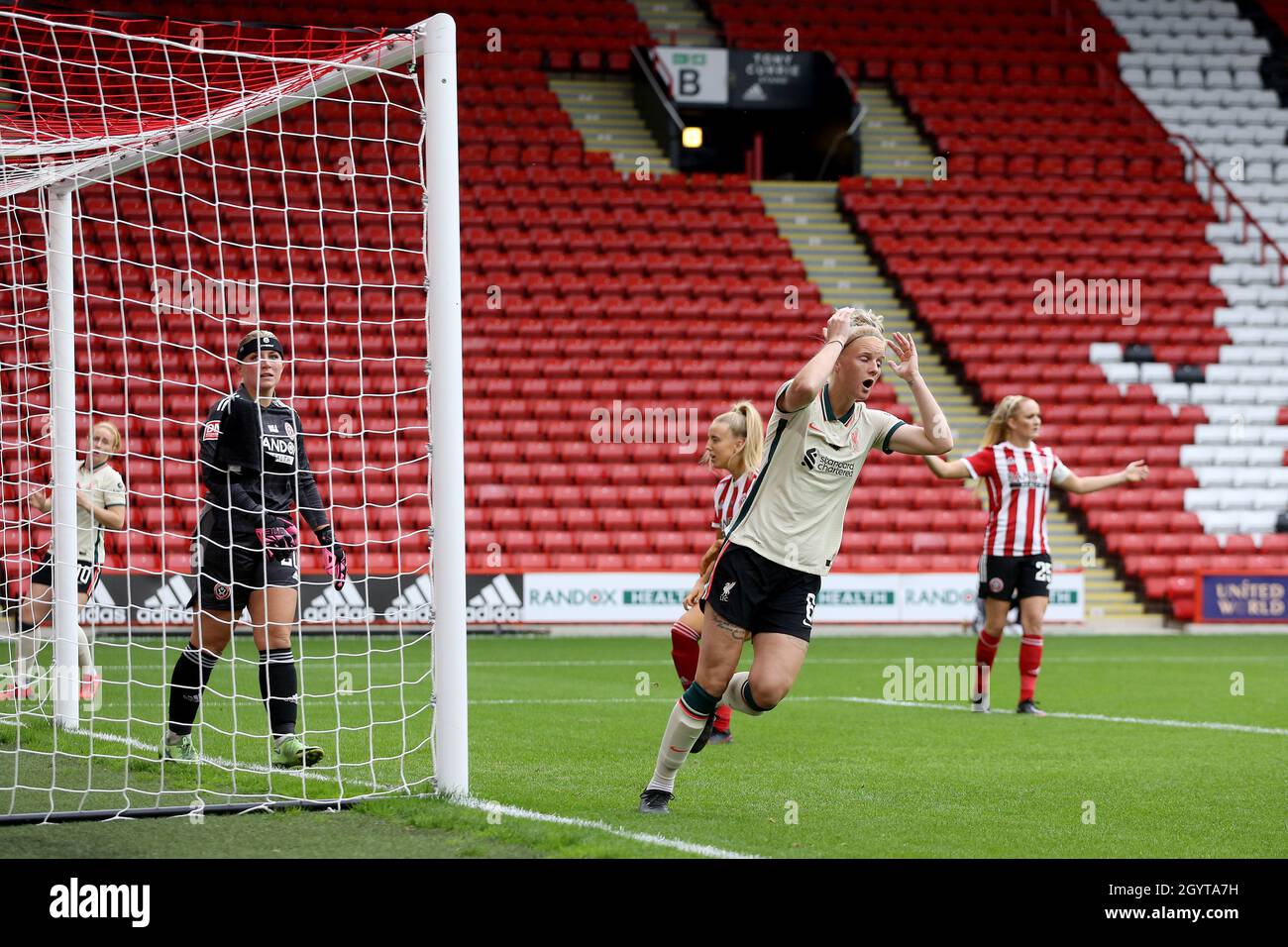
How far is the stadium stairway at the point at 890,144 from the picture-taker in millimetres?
26844

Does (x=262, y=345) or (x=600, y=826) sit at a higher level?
(x=262, y=345)

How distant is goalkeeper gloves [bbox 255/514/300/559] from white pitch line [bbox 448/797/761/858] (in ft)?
5.14

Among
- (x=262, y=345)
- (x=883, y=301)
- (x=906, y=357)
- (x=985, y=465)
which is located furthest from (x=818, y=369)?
(x=883, y=301)

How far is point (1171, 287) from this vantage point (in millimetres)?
24656

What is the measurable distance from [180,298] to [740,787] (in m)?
13.3

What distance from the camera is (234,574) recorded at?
22.7 ft

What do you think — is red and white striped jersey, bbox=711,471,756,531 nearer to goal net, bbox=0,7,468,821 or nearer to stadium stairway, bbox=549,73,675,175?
goal net, bbox=0,7,468,821

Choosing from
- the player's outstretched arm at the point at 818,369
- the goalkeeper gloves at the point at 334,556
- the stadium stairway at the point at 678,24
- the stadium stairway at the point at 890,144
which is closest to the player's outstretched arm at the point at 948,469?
the player's outstretched arm at the point at 818,369

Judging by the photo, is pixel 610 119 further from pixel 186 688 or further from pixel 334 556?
pixel 186 688

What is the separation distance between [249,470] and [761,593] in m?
2.55

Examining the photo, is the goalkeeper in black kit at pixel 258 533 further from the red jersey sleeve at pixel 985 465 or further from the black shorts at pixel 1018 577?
the black shorts at pixel 1018 577

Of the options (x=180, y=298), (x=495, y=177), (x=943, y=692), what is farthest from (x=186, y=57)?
(x=495, y=177)

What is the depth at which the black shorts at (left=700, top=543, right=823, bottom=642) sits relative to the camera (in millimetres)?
5844

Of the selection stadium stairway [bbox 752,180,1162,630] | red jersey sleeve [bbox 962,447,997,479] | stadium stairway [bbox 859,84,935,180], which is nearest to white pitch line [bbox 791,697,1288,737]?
red jersey sleeve [bbox 962,447,997,479]
